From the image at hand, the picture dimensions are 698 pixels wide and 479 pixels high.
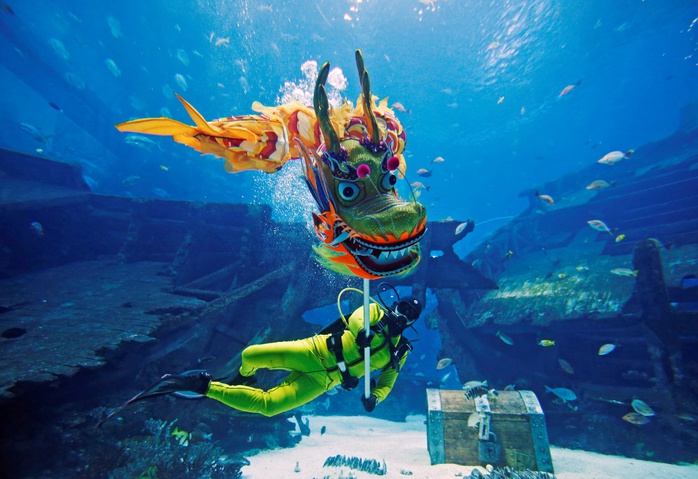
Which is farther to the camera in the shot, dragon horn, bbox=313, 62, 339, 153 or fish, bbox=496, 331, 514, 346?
fish, bbox=496, 331, 514, 346

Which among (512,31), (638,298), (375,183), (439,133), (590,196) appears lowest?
(375,183)

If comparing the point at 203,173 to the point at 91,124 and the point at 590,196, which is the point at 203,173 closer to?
the point at 91,124

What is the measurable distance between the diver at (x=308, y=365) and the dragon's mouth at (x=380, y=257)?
37.9 inches

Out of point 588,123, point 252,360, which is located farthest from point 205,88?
point 588,123

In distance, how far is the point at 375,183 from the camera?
1697 mm

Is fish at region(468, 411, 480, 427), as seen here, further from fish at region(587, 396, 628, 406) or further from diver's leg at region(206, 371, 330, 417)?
fish at region(587, 396, 628, 406)

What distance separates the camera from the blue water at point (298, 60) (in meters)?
23.3

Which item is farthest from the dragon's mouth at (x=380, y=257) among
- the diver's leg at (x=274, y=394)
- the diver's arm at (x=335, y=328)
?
the diver's leg at (x=274, y=394)

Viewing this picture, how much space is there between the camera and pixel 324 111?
163cm

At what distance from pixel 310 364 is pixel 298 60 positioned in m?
33.5

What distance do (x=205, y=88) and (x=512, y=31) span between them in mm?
32553

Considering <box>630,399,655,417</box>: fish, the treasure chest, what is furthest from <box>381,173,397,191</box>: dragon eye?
<box>630,399,655,417</box>: fish

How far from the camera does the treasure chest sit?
4754 millimetres

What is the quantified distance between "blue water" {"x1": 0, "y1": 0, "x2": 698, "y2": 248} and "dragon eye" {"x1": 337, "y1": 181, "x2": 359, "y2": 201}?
1339 centimetres
